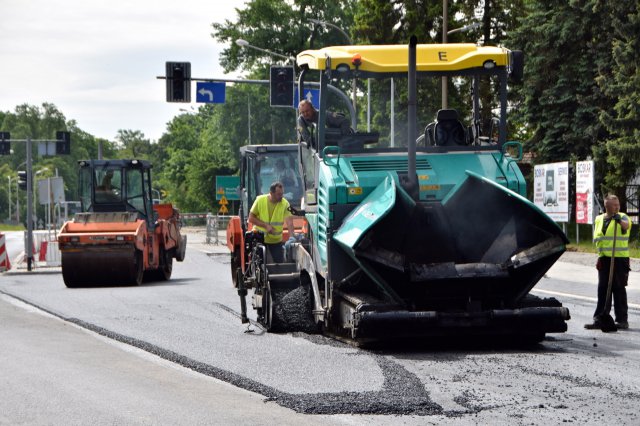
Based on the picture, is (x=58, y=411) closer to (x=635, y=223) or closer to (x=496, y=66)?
(x=496, y=66)

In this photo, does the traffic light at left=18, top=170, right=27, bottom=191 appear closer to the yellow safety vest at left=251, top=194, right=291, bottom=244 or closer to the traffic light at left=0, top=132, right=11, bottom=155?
the traffic light at left=0, top=132, right=11, bottom=155

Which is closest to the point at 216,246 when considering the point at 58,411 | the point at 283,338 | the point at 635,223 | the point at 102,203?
the point at 635,223

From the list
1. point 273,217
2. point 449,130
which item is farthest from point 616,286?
point 273,217

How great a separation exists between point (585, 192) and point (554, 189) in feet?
4.92

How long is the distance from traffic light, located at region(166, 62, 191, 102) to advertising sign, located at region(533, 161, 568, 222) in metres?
10.6

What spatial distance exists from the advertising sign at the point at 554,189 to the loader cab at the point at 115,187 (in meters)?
→ 12.1

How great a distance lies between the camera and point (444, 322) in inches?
416

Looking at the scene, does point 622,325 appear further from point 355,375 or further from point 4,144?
point 4,144

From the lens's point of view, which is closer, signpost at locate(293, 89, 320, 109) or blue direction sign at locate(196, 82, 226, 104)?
signpost at locate(293, 89, 320, 109)

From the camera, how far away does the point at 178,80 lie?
30.0 meters

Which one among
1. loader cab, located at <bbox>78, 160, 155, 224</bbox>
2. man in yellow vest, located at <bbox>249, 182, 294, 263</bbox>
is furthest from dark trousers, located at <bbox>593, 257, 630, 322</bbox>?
loader cab, located at <bbox>78, 160, 155, 224</bbox>

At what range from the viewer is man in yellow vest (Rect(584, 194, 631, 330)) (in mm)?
13086

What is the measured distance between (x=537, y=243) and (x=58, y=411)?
493 centimetres

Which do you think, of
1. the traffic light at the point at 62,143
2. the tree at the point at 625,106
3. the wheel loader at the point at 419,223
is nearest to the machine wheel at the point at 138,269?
the wheel loader at the point at 419,223
